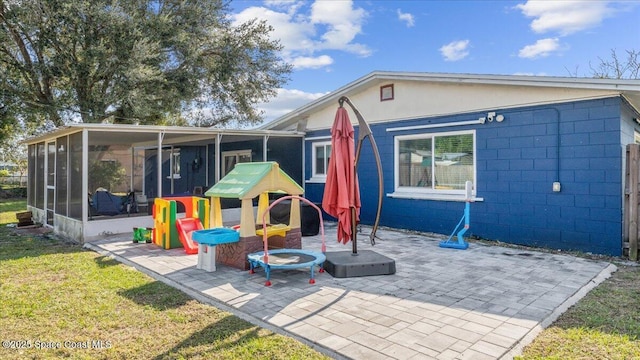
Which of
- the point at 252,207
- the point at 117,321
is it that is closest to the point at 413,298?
the point at 252,207

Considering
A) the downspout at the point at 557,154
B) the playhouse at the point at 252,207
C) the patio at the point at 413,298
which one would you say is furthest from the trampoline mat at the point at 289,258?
the downspout at the point at 557,154

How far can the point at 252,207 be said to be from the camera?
17.5 feet

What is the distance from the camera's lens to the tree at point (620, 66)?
18891 mm

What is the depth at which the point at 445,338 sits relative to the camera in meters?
3.14

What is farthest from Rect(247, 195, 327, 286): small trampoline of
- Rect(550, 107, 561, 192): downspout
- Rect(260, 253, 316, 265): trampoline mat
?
Rect(550, 107, 561, 192): downspout

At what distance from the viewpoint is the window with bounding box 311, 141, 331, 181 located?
35.2ft

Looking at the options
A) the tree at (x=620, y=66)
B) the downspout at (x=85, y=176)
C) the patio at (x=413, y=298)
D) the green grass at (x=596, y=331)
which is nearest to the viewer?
the green grass at (x=596, y=331)

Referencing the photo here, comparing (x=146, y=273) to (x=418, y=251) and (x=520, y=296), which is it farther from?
(x=520, y=296)

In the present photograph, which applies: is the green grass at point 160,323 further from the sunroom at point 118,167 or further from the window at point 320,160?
the window at point 320,160

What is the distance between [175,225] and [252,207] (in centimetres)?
234

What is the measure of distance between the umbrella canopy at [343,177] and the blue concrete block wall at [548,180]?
349 centimetres

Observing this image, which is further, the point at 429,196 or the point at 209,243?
the point at 429,196

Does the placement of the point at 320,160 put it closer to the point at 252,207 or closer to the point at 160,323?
the point at 252,207

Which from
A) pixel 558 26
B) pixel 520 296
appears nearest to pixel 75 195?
pixel 520 296
